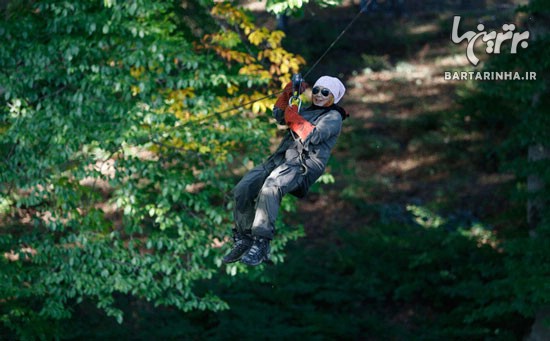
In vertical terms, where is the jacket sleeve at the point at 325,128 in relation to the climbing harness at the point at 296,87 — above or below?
below

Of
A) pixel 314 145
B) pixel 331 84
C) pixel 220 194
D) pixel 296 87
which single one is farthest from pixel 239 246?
pixel 220 194

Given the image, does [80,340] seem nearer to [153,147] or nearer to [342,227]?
[153,147]

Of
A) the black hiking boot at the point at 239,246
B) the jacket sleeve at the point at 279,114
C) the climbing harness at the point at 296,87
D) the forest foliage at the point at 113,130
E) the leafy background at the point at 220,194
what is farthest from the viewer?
the leafy background at the point at 220,194

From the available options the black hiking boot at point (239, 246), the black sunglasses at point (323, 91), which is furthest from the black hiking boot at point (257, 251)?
the black sunglasses at point (323, 91)

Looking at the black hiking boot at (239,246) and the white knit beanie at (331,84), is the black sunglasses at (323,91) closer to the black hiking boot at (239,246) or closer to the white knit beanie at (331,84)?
the white knit beanie at (331,84)

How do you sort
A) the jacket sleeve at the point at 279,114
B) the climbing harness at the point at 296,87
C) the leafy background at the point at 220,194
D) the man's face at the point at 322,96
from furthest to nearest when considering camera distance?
1. the leafy background at the point at 220,194
2. the jacket sleeve at the point at 279,114
3. the man's face at the point at 322,96
4. the climbing harness at the point at 296,87

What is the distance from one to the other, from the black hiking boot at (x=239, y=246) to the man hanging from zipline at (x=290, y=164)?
2cm

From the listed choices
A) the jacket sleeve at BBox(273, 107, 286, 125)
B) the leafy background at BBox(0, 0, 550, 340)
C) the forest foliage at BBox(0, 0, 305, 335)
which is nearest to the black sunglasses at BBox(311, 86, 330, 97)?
the jacket sleeve at BBox(273, 107, 286, 125)

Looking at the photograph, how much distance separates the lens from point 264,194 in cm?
552

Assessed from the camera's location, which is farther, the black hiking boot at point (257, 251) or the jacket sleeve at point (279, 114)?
the jacket sleeve at point (279, 114)

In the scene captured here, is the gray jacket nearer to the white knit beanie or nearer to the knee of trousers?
the white knit beanie

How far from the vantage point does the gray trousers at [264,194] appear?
5.51 meters

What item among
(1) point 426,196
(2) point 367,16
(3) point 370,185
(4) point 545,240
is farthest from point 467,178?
(2) point 367,16

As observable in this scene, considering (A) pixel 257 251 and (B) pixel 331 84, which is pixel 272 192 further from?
(B) pixel 331 84
